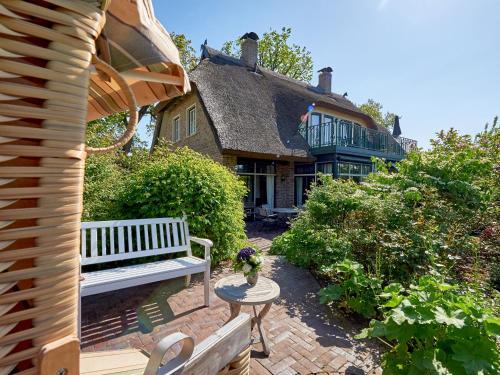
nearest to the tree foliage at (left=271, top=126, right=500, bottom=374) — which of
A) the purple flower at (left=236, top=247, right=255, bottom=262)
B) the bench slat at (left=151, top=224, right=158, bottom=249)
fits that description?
the purple flower at (left=236, top=247, right=255, bottom=262)

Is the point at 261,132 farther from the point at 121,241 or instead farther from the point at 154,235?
the point at 121,241

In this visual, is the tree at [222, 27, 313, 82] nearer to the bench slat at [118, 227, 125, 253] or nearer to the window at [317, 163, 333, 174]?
the window at [317, 163, 333, 174]

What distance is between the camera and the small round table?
2457 millimetres

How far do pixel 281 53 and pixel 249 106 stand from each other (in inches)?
502

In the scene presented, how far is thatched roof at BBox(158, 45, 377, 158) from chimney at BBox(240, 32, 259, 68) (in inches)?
21.0

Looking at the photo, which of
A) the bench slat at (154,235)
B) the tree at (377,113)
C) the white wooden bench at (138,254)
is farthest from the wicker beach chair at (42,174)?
the tree at (377,113)

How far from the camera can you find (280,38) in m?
21.0

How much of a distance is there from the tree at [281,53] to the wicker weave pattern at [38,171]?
23.1 meters

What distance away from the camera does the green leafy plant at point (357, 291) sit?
3.14 metres

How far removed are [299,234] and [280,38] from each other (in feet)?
67.7

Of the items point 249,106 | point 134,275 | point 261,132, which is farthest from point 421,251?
point 249,106

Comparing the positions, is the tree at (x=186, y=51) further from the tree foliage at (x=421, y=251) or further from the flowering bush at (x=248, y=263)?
the flowering bush at (x=248, y=263)

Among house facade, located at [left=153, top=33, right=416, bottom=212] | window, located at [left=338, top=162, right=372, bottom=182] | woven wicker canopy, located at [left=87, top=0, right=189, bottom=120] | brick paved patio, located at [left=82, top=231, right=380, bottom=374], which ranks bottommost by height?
brick paved patio, located at [left=82, top=231, right=380, bottom=374]

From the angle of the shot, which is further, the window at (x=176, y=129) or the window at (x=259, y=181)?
the window at (x=176, y=129)
